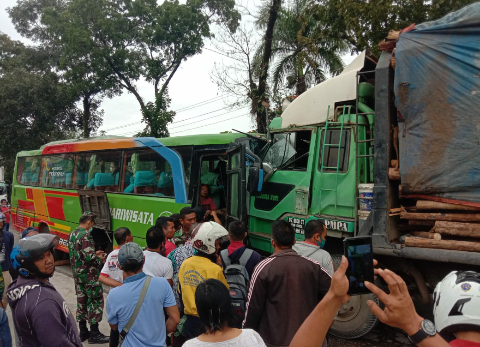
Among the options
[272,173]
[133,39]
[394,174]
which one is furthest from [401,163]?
[133,39]

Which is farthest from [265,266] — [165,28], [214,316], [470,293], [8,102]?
[8,102]

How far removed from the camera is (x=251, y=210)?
605cm

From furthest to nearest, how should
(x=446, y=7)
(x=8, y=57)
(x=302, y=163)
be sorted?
(x=8, y=57)
(x=446, y=7)
(x=302, y=163)

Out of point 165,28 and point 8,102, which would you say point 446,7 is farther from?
point 8,102

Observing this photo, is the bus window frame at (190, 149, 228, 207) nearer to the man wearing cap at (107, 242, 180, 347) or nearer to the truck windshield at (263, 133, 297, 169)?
the truck windshield at (263, 133, 297, 169)

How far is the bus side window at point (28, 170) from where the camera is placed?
11.3m

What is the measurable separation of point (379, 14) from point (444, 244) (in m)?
8.26

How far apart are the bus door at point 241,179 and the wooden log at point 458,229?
2243 mm

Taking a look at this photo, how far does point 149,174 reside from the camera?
7.68 m

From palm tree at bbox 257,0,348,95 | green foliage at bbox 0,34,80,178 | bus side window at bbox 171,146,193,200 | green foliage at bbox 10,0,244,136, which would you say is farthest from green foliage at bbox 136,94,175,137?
bus side window at bbox 171,146,193,200

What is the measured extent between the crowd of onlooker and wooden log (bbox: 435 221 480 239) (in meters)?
1.21

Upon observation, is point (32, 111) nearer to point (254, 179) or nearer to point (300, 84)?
point (300, 84)

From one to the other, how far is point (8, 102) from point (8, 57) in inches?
342

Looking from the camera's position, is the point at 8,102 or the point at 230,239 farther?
the point at 8,102
